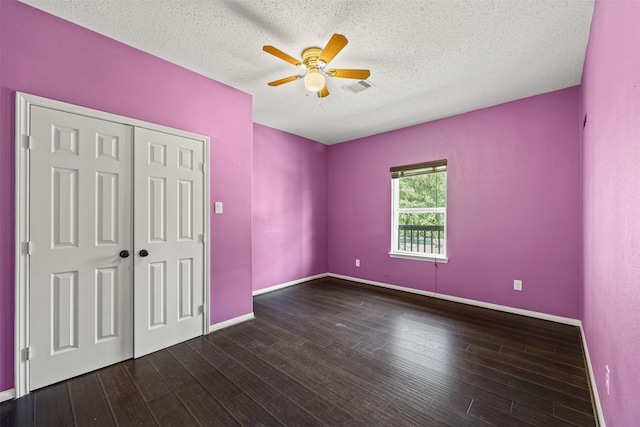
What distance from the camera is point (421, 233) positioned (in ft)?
13.9

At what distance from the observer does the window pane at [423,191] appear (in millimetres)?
3994

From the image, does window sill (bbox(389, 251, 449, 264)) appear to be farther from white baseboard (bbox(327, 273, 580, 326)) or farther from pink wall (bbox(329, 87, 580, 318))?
white baseboard (bbox(327, 273, 580, 326))

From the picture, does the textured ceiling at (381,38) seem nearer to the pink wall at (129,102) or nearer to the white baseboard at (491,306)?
the pink wall at (129,102)

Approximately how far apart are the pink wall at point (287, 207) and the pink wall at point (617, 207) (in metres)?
3.77

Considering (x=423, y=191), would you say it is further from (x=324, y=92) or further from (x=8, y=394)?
(x=8, y=394)

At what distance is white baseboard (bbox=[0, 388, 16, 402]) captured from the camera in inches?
68.7

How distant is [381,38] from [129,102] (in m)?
2.22

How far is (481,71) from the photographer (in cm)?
264

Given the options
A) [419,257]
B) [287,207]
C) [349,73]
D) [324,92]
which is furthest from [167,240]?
[419,257]

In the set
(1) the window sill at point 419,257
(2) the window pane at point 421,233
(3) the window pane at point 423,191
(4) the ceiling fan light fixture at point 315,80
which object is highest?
(4) the ceiling fan light fixture at point 315,80

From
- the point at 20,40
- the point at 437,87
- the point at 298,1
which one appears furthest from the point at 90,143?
the point at 437,87

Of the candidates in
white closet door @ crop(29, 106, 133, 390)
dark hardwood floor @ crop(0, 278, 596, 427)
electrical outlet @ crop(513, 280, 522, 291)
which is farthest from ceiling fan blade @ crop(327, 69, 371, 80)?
electrical outlet @ crop(513, 280, 522, 291)

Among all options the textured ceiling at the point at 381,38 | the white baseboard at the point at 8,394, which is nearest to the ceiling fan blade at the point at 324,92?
the textured ceiling at the point at 381,38

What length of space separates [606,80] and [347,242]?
13.1 feet
